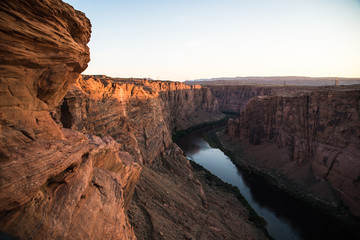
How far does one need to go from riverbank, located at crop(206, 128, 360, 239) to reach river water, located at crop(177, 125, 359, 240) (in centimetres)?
41

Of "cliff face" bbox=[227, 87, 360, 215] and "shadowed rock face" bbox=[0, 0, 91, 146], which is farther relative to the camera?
"cliff face" bbox=[227, 87, 360, 215]

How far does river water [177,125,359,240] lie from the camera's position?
21812 mm

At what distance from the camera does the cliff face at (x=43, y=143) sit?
5.84 metres

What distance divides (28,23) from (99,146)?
6.51 m

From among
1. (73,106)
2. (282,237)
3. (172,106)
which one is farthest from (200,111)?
(73,106)

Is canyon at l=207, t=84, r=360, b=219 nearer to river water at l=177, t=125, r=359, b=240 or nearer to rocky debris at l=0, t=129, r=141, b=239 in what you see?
river water at l=177, t=125, r=359, b=240

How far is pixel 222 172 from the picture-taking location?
3750 centimetres

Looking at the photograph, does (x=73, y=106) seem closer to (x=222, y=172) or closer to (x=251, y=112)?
(x=222, y=172)

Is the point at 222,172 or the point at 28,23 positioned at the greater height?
the point at 28,23

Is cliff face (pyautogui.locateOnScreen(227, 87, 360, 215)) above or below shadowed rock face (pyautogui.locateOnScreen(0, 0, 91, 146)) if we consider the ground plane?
below

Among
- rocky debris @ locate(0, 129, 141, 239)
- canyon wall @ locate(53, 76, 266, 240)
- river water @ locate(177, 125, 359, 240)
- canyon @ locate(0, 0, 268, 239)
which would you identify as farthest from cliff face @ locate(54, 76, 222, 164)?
river water @ locate(177, 125, 359, 240)

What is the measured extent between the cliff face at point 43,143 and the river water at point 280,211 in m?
21.0

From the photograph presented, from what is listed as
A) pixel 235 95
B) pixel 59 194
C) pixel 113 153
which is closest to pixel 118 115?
pixel 113 153

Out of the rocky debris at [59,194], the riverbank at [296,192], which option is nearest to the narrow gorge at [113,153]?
the rocky debris at [59,194]
